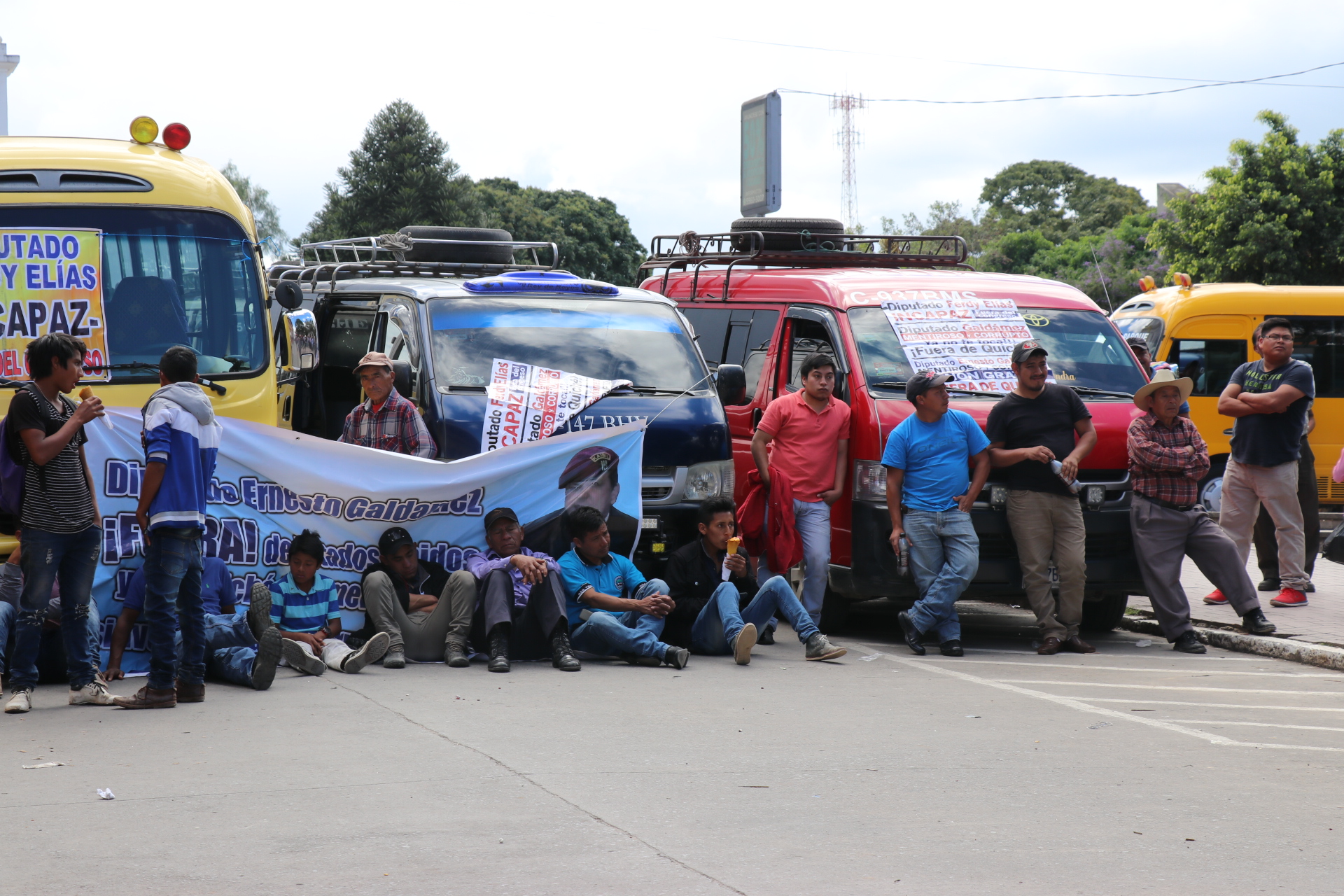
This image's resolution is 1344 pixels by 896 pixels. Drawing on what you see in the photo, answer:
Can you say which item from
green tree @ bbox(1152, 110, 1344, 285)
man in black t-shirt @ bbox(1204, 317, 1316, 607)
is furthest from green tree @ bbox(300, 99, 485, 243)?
man in black t-shirt @ bbox(1204, 317, 1316, 607)

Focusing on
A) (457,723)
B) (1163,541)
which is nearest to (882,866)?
(457,723)

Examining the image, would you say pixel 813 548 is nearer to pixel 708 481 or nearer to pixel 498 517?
pixel 708 481

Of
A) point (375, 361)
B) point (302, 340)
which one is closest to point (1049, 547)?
point (375, 361)

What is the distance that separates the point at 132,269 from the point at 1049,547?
6036 millimetres

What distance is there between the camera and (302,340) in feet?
33.8

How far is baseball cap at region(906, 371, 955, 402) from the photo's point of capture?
29.2 ft

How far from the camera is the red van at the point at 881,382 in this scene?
934 centimetres

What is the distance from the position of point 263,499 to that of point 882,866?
16.6ft

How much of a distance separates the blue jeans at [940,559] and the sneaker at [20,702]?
5.13 meters

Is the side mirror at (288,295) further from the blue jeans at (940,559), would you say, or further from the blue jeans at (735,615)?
the blue jeans at (940,559)

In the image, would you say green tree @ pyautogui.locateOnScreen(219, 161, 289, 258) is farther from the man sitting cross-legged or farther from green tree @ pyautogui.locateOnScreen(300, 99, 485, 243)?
the man sitting cross-legged

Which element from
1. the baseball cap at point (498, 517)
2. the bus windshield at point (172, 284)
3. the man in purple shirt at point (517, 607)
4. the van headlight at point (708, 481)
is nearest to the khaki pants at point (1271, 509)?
the van headlight at point (708, 481)

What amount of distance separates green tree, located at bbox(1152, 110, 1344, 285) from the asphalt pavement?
19.1 metres

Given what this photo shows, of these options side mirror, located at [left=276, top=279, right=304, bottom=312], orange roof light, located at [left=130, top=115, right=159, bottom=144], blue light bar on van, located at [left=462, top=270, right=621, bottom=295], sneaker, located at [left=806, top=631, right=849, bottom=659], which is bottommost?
sneaker, located at [left=806, top=631, right=849, bottom=659]
